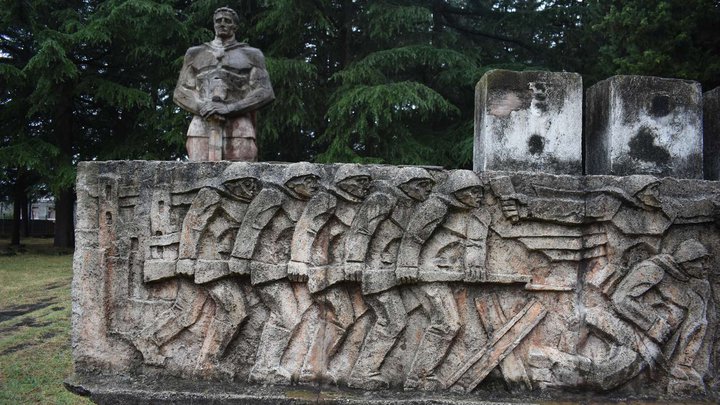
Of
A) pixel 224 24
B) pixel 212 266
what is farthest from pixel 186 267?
pixel 224 24

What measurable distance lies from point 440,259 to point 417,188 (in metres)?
0.69

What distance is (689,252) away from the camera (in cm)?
521

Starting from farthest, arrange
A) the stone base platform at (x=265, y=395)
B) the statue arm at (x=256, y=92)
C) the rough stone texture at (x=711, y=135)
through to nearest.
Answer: the rough stone texture at (x=711, y=135)
the statue arm at (x=256, y=92)
the stone base platform at (x=265, y=395)

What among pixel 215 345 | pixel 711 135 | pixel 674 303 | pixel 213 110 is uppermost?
pixel 213 110

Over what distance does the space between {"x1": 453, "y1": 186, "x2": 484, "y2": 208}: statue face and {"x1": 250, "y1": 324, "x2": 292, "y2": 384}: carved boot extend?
6.59 feet

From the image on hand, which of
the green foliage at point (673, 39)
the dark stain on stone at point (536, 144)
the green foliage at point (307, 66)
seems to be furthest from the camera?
the green foliage at point (307, 66)

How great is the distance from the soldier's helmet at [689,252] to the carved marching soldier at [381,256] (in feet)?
8.03

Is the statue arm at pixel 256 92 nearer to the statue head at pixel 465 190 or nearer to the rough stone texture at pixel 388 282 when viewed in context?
the rough stone texture at pixel 388 282

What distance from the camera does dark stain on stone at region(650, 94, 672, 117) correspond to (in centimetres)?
557

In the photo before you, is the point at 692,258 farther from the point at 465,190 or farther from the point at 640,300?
the point at 465,190

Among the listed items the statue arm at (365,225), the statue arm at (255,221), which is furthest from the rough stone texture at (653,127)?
the statue arm at (255,221)

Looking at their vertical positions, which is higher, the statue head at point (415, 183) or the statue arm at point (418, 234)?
the statue head at point (415, 183)

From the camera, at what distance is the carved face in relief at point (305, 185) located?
5.10 meters

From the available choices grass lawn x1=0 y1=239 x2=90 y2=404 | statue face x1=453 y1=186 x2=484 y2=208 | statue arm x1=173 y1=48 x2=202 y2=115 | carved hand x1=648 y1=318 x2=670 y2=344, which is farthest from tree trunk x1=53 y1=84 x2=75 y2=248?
carved hand x1=648 y1=318 x2=670 y2=344
